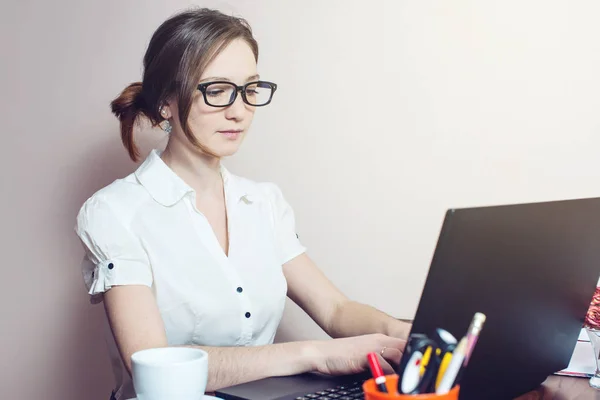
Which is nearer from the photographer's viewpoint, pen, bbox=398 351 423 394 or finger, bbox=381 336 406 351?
pen, bbox=398 351 423 394

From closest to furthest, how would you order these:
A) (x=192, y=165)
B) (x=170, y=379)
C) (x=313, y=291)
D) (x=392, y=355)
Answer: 1. (x=170, y=379)
2. (x=392, y=355)
3. (x=192, y=165)
4. (x=313, y=291)

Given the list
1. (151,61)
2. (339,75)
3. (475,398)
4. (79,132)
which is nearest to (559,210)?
(475,398)

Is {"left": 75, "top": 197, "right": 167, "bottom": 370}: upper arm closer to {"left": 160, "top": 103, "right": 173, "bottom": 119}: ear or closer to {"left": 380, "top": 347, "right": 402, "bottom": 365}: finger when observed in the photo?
{"left": 160, "top": 103, "right": 173, "bottom": 119}: ear

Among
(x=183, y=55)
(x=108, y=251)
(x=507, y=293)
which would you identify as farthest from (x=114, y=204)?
(x=507, y=293)

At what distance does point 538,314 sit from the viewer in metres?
0.95

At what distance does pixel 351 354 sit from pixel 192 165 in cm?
66

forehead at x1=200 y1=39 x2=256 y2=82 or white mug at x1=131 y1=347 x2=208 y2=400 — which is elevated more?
forehead at x1=200 y1=39 x2=256 y2=82

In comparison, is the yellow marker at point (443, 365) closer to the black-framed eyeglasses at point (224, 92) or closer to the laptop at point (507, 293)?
the laptop at point (507, 293)

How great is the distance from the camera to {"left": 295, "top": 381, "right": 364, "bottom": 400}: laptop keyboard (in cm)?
96

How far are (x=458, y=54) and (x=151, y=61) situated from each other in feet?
2.63

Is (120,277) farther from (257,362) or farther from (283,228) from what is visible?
(283,228)

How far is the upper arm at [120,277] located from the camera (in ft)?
4.17

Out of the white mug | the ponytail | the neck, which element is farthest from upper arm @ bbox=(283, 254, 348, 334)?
the white mug

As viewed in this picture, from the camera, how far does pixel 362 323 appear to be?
1532 mm
